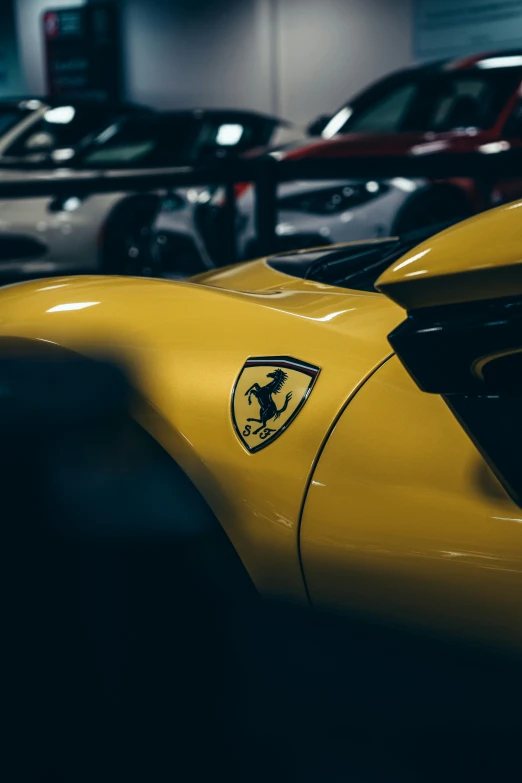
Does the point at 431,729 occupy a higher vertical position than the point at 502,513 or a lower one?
lower

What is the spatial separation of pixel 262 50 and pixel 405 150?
8796 millimetres

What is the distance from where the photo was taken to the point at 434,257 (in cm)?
107

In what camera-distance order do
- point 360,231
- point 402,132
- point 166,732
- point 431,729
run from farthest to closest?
point 402,132, point 360,231, point 166,732, point 431,729

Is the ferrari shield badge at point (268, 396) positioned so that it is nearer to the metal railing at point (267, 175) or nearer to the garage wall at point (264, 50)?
the metal railing at point (267, 175)

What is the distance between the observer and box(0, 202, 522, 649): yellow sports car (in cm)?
109

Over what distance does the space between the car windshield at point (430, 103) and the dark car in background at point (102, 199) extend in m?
1.18

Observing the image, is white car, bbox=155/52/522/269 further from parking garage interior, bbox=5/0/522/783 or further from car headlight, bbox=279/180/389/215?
parking garage interior, bbox=5/0/522/783

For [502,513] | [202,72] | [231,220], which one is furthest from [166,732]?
[202,72]

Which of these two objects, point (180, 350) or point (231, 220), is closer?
point (180, 350)

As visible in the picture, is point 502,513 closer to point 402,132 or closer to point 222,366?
point 222,366

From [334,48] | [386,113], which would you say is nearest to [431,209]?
[386,113]

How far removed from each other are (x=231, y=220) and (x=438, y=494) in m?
4.03

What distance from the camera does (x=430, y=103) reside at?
23.3 feet

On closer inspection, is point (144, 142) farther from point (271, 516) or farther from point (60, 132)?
point (271, 516)
